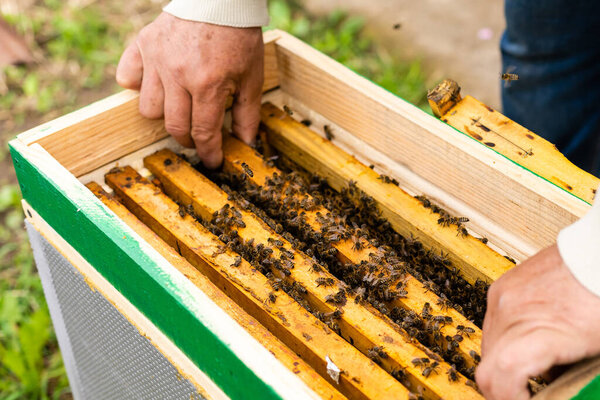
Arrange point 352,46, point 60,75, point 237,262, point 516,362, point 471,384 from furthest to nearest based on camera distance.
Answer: point 352,46 → point 60,75 → point 237,262 → point 471,384 → point 516,362

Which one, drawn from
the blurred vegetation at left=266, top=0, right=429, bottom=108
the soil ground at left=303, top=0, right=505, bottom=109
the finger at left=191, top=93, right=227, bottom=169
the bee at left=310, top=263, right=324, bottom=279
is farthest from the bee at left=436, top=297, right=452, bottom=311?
the soil ground at left=303, top=0, right=505, bottom=109

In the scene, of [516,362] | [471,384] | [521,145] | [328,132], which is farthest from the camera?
[328,132]

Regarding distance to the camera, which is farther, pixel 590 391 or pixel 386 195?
pixel 386 195

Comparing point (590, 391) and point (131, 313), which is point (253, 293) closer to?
point (131, 313)

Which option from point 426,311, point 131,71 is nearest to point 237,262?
point 426,311

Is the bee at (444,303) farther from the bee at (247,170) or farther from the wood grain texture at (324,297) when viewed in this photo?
the bee at (247,170)

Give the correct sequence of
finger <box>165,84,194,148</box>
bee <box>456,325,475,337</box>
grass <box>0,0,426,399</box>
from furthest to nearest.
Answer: grass <box>0,0,426,399</box> → finger <box>165,84,194,148</box> → bee <box>456,325,475,337</box>

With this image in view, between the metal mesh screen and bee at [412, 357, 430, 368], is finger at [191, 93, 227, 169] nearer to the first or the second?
the metal mesh screen
